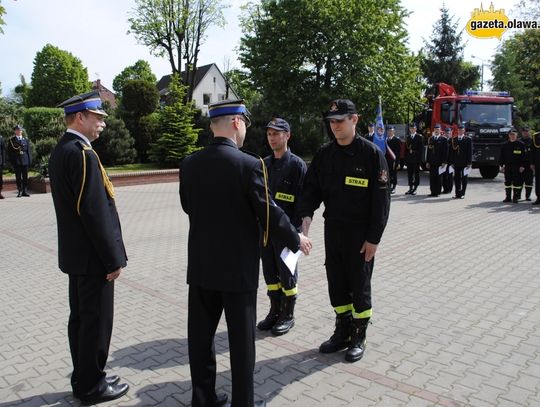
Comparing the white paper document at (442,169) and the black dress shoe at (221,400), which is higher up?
the white paper document at (442,169)

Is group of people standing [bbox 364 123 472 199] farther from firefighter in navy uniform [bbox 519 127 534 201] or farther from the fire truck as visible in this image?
the fire truck

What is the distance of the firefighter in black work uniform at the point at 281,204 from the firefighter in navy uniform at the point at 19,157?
12.7 m

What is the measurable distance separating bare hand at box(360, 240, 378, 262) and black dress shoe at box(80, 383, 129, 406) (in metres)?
2.07

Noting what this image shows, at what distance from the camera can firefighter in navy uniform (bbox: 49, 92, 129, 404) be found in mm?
3041

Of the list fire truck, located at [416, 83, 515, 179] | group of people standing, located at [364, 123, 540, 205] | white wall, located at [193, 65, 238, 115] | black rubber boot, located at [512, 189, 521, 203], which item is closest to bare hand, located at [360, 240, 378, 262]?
group of people standing, located at [364, 123, 540, 205]

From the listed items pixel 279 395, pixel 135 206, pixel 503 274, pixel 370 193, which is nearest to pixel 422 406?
pixel 279 395

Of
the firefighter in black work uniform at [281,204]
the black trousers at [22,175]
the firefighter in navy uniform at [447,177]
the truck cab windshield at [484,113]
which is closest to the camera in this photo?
the firefighter in black work uniform at [281,204]

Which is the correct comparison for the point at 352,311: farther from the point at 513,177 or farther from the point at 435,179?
the point at 435,179

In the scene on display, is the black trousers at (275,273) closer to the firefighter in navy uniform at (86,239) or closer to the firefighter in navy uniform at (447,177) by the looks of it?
the firefighter in navy uniform at (86,239)

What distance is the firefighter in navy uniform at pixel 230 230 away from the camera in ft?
8.98

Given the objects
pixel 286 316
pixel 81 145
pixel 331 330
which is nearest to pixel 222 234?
pixel 81 145

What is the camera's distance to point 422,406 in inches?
126

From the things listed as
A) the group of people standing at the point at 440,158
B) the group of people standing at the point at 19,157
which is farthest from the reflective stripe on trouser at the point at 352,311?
the group of people standing at the point at 19,157

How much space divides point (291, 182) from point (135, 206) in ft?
30.8
